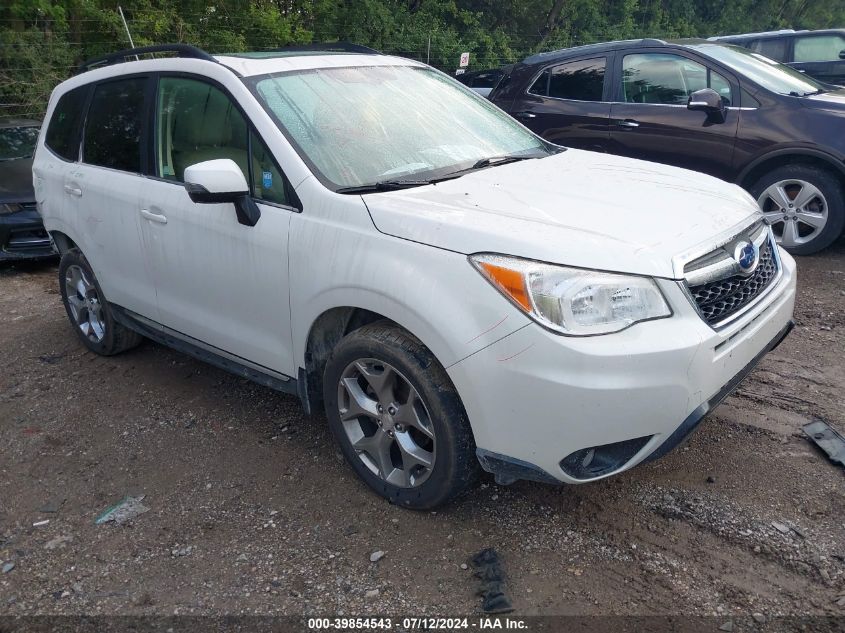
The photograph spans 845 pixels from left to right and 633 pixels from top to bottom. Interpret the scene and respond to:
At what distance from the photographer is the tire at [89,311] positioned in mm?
4684

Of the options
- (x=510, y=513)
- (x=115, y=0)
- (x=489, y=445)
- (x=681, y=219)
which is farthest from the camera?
(x=115, y=0)

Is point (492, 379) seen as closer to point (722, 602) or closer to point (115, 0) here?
point (722, 602)

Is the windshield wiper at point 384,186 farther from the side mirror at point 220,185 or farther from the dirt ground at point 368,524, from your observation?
the dirt ground at point 368,524

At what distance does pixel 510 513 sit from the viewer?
3.09m

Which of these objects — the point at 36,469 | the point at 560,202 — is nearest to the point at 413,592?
the point at 560,202

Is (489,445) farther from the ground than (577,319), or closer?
closer

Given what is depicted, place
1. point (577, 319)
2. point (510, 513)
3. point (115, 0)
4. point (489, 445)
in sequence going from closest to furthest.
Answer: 1. point (577, 319)
2. point (489, 445)
3. point (510, 513)
4. point (115, 0)

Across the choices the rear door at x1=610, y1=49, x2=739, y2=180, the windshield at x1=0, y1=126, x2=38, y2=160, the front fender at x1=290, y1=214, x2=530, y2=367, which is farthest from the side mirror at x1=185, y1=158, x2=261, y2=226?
the windshield at x1=0, y1=126, x2=38, y2=160

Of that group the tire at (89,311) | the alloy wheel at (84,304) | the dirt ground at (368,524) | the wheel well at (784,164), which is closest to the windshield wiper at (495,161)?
the dirt ground at (368,524)

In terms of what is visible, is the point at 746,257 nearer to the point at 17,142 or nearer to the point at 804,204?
the point at 804,204

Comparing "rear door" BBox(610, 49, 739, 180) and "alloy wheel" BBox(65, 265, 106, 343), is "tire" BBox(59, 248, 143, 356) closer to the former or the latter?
"alloy wheel" BBox(65, 265, 106, 343)

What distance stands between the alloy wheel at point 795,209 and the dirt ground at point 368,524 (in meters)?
2.17

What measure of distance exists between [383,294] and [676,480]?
1.53 metres

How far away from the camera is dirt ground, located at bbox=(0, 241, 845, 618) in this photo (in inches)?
105
